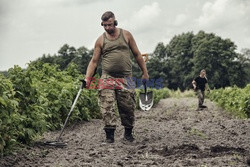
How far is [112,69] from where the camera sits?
7.38m

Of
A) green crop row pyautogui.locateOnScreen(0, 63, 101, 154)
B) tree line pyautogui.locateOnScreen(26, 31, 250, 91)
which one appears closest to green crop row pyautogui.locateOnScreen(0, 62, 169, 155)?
green crop row pyautogui.locateOnScreen(0, 63, 101, 154)

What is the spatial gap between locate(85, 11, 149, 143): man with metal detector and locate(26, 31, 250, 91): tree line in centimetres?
5138

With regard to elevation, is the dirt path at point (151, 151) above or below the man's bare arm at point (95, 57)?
below

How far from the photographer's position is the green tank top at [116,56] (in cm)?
732

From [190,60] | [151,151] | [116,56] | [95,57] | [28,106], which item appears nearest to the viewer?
[151,151]

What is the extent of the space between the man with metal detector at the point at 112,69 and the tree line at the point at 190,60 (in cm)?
5138

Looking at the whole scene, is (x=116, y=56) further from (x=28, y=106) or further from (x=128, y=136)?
(x=28, y=106)

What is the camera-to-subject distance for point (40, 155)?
6098mm

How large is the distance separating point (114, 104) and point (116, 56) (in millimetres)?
848

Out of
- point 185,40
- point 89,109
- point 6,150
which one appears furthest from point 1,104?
point 185,40

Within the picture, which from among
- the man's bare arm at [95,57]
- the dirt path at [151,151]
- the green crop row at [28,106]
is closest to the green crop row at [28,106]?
the green crop row at [28,106]

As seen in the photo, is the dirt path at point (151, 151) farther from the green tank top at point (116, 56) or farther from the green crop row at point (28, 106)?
the green tank top at point (116, 56)

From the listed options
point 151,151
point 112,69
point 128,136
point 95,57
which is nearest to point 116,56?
point 112,69

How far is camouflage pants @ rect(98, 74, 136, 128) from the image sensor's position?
7293mm
